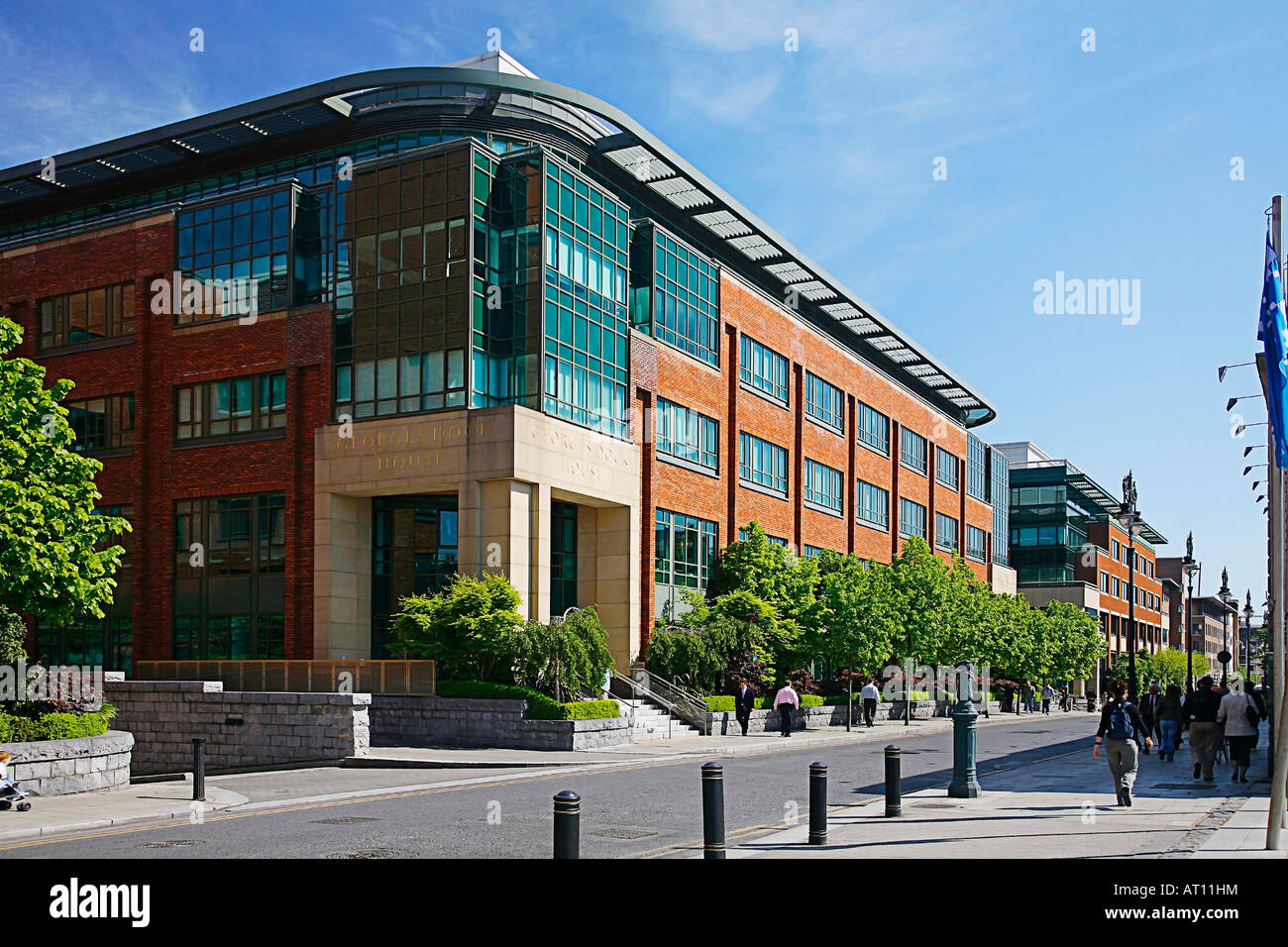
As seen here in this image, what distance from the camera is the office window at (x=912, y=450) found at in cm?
7231

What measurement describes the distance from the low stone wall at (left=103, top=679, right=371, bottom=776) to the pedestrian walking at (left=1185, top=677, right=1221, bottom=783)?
17.6 metres

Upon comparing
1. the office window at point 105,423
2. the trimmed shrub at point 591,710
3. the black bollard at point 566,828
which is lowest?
the trimmed shrub at point 591,710

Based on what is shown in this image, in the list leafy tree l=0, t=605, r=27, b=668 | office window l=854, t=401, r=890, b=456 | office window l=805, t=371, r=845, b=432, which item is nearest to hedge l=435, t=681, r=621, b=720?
leafy tree l=0, t=605, r=27, b=668

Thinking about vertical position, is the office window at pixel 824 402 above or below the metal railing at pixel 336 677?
above

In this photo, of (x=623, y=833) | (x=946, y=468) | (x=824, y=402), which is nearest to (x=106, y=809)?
(x=623, y=833)

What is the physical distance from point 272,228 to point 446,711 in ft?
60.7

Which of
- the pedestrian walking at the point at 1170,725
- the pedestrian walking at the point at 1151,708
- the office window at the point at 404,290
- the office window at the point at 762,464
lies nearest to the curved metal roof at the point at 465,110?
the office window at the point at 404,290

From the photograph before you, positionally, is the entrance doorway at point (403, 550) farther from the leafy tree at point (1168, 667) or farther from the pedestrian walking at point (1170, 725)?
the leafy tree at point (1168, 667)

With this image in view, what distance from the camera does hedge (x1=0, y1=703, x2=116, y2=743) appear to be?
63.9 feet

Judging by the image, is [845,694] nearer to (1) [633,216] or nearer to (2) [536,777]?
(1) [633,216]

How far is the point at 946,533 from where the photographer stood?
8119cm

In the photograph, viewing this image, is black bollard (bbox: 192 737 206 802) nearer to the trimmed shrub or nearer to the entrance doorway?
the trimmed shrub

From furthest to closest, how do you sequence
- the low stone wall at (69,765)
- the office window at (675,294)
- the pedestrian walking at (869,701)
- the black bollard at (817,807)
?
1. the office window at (675,294)
2. the pedestrian walking at (869,701)
3. the low stone wall at (69,765)
4. the black bollard at (817,807)

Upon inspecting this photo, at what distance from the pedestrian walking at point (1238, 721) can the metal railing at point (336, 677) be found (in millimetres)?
19357
